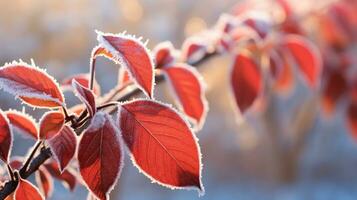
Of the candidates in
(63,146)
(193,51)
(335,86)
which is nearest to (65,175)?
(63,146)

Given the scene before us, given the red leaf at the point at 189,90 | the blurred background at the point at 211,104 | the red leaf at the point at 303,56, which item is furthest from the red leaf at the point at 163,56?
the blurred background at the point at 211,104

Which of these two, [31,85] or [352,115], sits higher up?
[31,85]

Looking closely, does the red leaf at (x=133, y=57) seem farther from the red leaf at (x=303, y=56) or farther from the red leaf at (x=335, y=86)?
the red leaf at (x=335, y=86)

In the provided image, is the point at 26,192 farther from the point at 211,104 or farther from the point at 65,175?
the point at 211,104

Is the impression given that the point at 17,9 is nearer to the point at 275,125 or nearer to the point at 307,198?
the point at 275,125

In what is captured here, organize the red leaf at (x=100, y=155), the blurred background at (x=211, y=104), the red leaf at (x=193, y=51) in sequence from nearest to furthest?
the red leaf at (x=100, y=155) < the red leaf at (x=193, y=51) < the blurred background at (x=211, y=104)

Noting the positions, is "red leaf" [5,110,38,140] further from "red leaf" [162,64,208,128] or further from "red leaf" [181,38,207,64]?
"red leaf" [181,38,207,64]

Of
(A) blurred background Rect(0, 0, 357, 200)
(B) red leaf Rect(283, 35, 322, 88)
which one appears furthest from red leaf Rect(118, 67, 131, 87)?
(A) blurred background Rect(0, 0, 357, 200)
